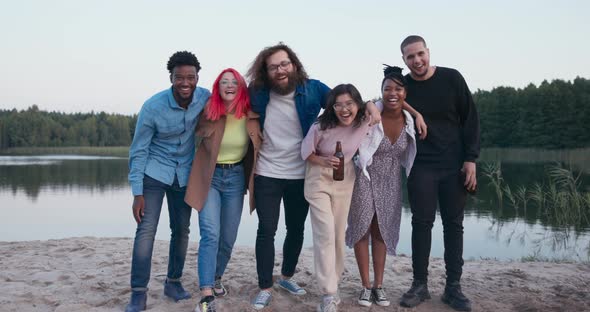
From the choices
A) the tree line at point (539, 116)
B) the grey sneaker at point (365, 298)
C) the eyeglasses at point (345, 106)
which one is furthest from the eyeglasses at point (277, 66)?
the tree line at point (539, 116)

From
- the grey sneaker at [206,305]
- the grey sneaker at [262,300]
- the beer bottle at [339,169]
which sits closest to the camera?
the grey sneaker at [206,305]

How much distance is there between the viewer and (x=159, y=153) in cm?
401

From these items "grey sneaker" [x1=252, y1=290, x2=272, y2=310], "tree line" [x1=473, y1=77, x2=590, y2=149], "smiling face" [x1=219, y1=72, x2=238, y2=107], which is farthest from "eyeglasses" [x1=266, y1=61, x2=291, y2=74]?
"tree line" [x1=473, y1=77, x2=590, y2=149]

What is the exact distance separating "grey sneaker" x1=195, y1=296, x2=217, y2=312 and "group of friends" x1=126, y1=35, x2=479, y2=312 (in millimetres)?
14

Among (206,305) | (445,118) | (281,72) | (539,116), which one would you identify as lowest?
(206,305)

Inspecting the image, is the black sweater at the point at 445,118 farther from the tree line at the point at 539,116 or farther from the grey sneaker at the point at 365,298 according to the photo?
the tree line at the point at 539,116

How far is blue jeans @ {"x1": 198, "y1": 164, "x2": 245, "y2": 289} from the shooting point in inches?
153

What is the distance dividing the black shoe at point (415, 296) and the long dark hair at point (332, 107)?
4.69 ft

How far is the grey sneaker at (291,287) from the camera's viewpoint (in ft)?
14.4

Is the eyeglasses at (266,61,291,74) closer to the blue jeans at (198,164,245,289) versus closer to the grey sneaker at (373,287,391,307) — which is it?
the blue jeans at (198,164,245,289)

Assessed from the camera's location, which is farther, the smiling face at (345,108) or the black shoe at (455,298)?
the black shoe at (455,298)

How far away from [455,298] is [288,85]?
218 centimetres

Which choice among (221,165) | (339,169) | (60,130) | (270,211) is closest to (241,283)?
(270,211)

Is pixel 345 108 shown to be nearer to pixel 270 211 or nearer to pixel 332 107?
pixel 332 107
